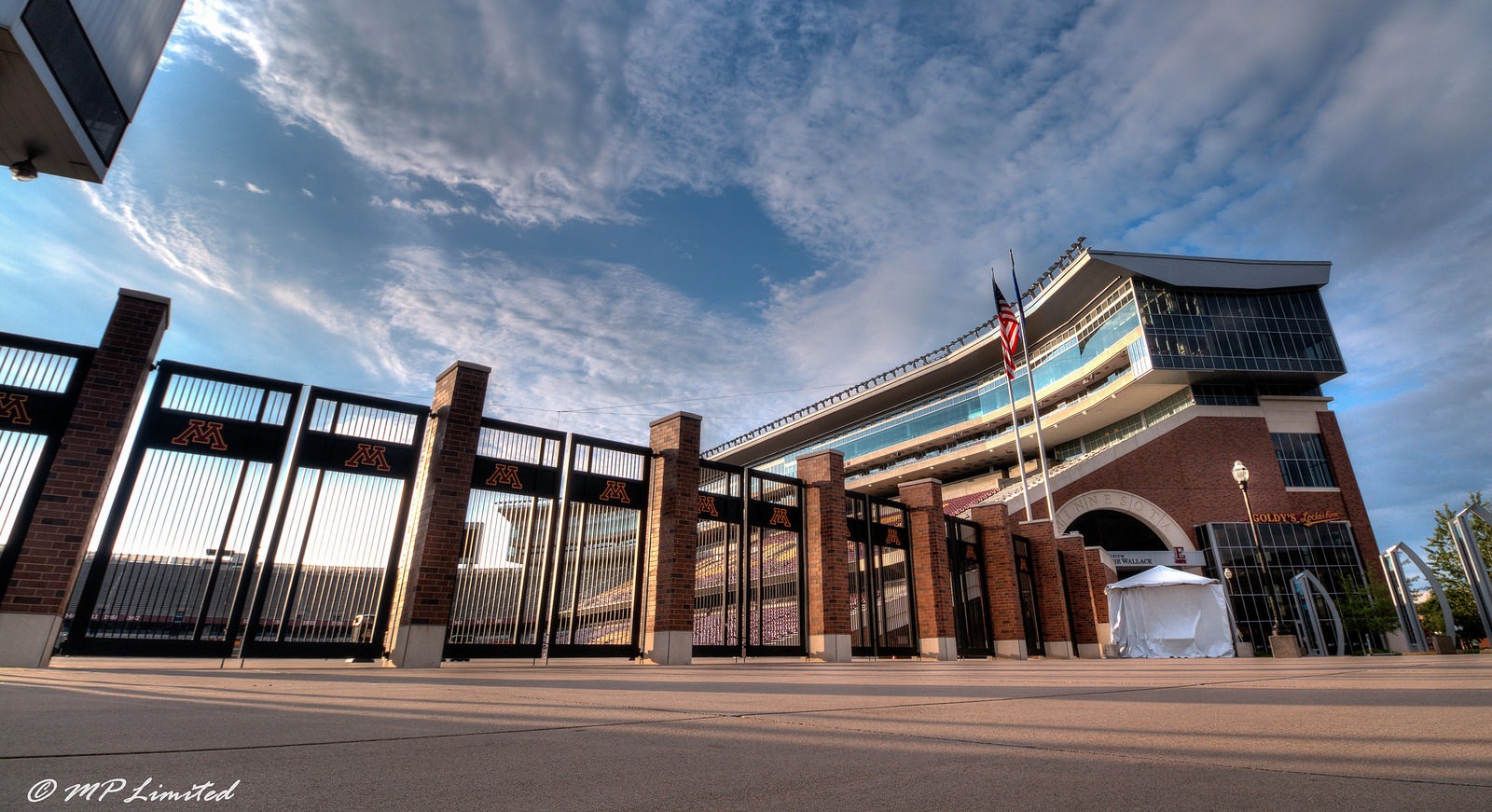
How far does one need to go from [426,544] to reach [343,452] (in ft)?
6.66

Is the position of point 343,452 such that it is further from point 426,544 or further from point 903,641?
point 903,641

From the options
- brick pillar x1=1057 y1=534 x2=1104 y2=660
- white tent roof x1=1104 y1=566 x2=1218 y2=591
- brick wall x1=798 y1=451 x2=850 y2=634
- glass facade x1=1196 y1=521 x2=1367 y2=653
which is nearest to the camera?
brick wall x1=798 y1=451 x2=850 y2=634

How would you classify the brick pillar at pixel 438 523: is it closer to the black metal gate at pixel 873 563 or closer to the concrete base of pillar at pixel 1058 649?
the black metal gate at pixel 873 563

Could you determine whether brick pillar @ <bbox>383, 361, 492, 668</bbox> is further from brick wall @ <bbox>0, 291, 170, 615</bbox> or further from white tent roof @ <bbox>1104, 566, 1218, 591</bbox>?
white tent roof @ <bbox>1104, 566, 1218, 591</bbox>

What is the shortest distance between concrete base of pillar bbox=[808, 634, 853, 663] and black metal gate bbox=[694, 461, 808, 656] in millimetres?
307

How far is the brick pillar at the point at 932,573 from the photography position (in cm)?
1734

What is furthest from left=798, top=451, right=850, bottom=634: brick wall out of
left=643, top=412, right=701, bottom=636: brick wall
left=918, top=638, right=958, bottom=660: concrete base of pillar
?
left=918, top=638, right=958, bottom=660: concrete base of pillar

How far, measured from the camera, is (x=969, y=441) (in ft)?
185

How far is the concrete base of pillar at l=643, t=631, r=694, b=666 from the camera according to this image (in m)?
12.1

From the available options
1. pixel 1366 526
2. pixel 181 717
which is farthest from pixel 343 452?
pixel 1366 526

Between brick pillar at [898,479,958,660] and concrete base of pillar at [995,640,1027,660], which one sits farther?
concrete base of pillar at [995,640,1027,660]

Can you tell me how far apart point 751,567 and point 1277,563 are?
3835 cm
